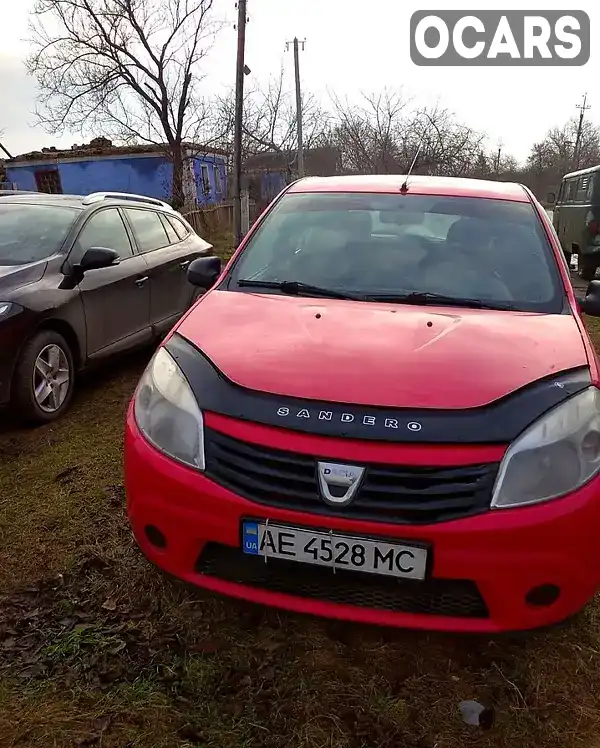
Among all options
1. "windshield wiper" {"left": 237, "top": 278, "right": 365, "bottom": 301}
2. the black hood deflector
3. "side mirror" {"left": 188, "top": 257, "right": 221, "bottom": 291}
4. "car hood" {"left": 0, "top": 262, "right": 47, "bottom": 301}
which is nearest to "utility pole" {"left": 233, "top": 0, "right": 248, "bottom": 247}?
"car hood" {"left": 0, "top": 262, "right": 47, "bottom": 301}

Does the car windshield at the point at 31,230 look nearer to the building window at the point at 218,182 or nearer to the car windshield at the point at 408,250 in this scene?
the car windshield at the point at 408,250

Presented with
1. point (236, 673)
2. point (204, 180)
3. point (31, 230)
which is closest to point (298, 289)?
point (236, 673)

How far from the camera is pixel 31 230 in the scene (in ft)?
15.1

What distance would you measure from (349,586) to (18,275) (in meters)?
3.16

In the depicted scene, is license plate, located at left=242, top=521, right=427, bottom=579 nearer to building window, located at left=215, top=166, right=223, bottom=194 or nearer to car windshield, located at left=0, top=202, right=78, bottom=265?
car windshield, located at left=0, top=202, right=78, bottom=265

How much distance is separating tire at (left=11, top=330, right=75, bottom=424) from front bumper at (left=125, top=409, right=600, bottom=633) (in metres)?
2.21

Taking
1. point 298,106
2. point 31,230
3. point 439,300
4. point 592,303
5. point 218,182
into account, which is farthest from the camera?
point 218,182

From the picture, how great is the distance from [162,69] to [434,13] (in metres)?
17.0

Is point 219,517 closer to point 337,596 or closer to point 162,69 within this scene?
point 337,596

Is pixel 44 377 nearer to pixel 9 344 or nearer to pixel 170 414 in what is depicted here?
pixel 9 344

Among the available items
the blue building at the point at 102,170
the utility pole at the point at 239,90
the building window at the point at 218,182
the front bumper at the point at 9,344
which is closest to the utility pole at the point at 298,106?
the blue building at the point at 102,170

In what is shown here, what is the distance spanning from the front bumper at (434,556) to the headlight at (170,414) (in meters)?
0.05

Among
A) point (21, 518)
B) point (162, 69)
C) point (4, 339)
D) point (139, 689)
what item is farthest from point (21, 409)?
point (162, 69)

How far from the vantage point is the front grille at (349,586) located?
1842mm
